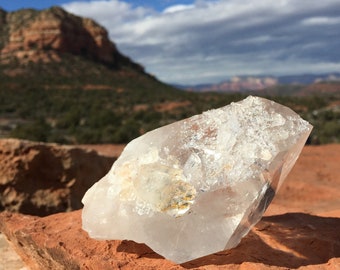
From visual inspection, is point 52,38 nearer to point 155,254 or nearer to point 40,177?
point 40,177

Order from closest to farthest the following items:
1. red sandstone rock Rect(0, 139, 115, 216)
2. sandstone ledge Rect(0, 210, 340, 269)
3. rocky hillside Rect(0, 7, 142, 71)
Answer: sandstone ledge Rect(0, 210, 340, 269)
red sandstone rock Rect(0, 139, 115, 216)
rocky hillside Rect(0, 7, 142, 71)

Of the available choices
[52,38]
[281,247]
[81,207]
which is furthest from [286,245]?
[52,38]

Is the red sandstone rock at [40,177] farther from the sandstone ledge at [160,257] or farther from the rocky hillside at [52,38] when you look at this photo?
the rocky hillside at [52,38]

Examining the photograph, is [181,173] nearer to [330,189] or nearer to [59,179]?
[59,179]

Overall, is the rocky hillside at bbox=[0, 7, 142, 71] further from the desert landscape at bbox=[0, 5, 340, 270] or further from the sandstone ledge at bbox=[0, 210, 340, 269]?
the sandstone ledge at bbox=[0, 210, 340, 269]

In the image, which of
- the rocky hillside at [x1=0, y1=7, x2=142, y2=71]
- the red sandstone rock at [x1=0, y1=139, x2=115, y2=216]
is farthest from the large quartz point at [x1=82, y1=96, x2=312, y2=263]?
the rocky hillside at [x1=0, y1=7, x2=142, y2=71]

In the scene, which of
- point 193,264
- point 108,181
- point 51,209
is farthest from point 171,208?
point 51,209
